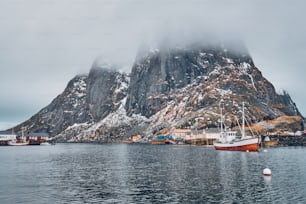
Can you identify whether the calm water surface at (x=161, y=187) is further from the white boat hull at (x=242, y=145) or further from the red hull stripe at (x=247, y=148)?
the red hull stripe at (x=247, y=148)

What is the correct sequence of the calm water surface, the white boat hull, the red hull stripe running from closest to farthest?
the calm water surface < the white boat hull < the red hull stripe

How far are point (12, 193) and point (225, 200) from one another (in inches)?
1516

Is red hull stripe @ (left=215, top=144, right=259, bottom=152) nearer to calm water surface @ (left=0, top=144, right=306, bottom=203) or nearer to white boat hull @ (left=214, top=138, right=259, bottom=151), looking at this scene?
white boat hull @ (left=214, top=138, right=259, bottom=151)

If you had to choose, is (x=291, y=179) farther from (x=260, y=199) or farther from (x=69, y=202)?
(x=69, y=202)

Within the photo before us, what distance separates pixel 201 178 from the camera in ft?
252

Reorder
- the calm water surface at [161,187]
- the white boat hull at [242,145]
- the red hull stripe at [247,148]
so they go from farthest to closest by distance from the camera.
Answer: the red hull stripe at [247,148], the white boat hull at [242,145], the calm water surface at [161,187]

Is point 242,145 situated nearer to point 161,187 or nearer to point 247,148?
point 247,148

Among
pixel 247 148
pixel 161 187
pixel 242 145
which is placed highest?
pixel 242 145

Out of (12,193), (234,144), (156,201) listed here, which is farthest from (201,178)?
(234,144)

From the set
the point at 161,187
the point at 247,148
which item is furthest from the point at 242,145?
the point at 161,187

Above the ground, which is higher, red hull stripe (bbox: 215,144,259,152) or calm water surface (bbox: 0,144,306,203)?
red hull stripe (bbox: 215,144,259,152)

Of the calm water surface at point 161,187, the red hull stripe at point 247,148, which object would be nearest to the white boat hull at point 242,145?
the red hull stripe at point 247,148

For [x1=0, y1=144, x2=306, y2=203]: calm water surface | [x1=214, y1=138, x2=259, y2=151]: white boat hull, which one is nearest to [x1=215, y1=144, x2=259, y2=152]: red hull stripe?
[x1=214, y1=138, x2=259, y2=151]: white boat hull

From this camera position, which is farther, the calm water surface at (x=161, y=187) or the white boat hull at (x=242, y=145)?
the white boat hull at (x=242, y=145)
